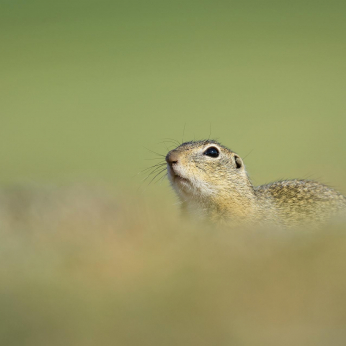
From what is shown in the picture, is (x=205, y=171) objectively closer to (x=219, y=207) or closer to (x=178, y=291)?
(x=219, y=207)

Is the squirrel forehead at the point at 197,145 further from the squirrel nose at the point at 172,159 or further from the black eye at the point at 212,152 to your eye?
the squirrel nose at the point at 172,159

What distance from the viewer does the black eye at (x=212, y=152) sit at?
748cm

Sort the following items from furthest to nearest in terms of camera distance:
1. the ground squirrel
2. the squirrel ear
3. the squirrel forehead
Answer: the squirrel ear
the squirrel forehead
the ground squirrel

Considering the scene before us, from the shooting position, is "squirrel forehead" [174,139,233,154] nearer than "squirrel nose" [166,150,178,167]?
No

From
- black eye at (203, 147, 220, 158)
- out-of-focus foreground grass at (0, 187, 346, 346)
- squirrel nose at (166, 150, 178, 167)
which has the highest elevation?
black eye at (203, 147, 220, 158)

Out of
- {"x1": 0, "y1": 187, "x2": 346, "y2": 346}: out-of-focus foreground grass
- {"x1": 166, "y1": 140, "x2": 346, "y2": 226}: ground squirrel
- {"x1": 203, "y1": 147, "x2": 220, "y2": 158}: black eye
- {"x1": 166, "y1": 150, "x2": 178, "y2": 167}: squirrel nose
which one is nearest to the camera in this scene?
{"x1": 0, "y1": 187, "x2": 346, "y2": 346}: out-of-focus foreground grass

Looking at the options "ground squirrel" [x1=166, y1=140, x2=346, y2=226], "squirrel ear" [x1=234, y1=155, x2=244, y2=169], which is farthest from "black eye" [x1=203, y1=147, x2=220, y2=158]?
"squirrel ear" [x1=234, y1=155, x2=244, y2=169]

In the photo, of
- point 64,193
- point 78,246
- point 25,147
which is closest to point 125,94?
point 25,147

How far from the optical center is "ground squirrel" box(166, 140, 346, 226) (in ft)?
23.0

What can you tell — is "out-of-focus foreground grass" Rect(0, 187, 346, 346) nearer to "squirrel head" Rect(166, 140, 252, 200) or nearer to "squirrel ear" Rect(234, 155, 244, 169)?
"squirrel head" Rect(166, 140, 252, 200)

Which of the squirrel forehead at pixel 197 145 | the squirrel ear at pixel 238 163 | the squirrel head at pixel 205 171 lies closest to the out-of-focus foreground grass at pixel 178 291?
the squirrel head at pixel 205 171

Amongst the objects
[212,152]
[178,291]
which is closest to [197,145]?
[212,152]

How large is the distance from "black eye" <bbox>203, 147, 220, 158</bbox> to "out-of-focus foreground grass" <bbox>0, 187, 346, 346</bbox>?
2.17 metres

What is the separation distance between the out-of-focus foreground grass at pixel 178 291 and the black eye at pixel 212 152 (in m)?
2.17
